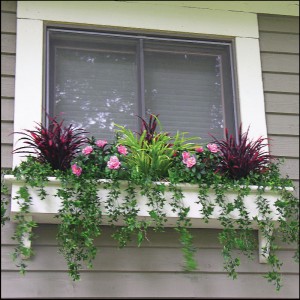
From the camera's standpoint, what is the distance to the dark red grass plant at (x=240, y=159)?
3.49 metres

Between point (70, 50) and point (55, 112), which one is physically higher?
point (70, 50)

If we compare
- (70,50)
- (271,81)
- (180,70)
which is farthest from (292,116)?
(70,50)

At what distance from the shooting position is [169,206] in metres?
3.35

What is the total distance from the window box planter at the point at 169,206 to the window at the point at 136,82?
623mm

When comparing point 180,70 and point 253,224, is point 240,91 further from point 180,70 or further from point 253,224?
point 253,224

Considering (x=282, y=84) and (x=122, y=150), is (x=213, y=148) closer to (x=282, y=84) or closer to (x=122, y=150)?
(x=122, y=150)

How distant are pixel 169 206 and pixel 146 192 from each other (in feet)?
0.51

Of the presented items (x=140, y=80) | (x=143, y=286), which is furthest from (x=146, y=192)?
(x=140, y=80)

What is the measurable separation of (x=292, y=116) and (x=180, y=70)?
0.80 m

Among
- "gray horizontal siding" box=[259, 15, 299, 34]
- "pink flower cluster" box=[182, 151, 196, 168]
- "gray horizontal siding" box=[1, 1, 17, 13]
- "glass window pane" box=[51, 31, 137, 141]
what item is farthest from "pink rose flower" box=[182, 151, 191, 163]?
"gray horizontal siding" box=[1, 1, 17, 13]

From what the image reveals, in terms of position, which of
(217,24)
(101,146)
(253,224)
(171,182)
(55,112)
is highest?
(217,24)

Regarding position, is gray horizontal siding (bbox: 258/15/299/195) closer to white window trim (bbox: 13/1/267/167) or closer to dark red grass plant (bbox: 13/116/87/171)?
white window trim (bbox: 13/1/267/167)

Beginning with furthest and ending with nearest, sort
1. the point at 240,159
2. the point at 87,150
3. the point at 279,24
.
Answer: the point at 279,24
the point at 240,159
the point at 87,150

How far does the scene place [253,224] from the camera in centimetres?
347
